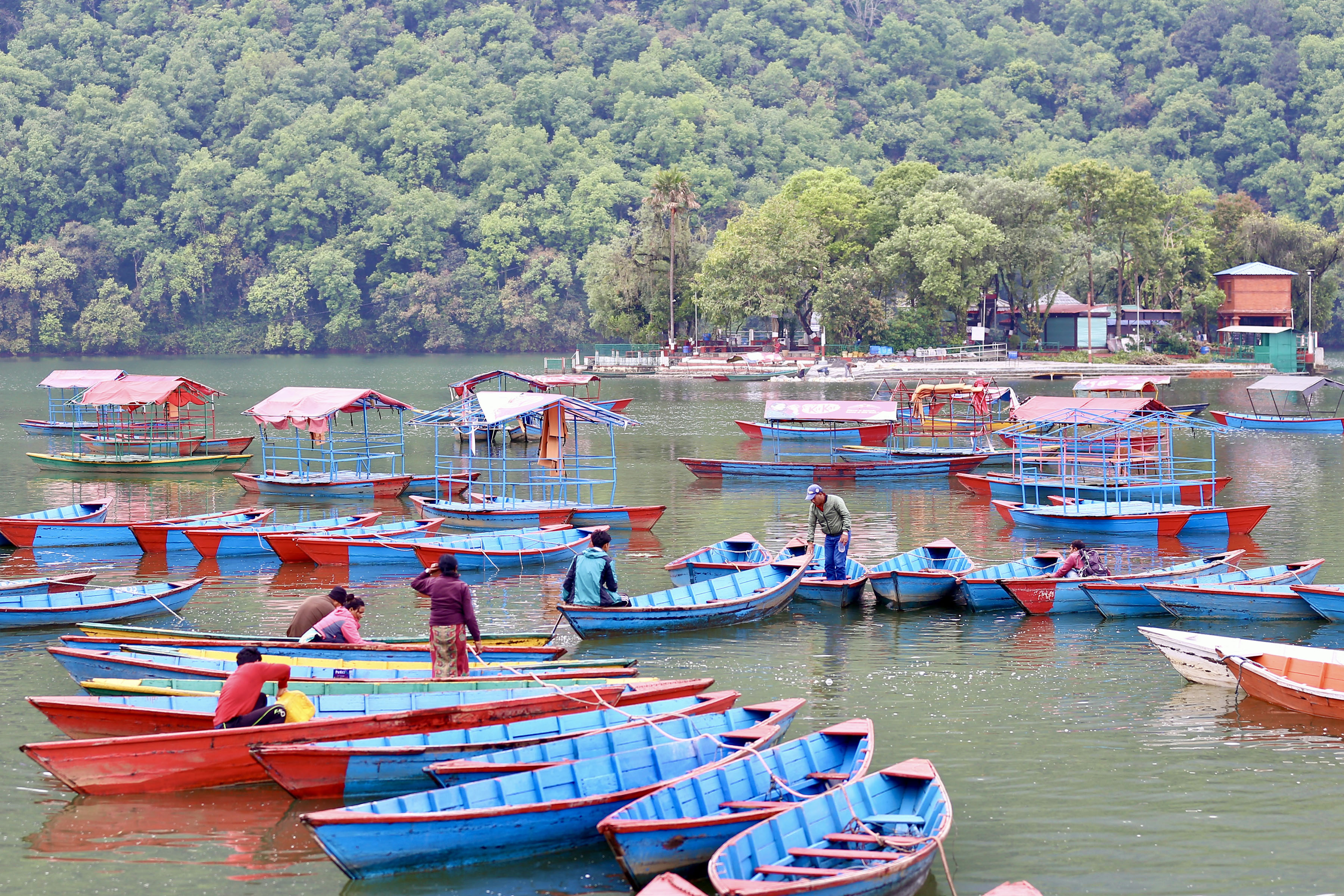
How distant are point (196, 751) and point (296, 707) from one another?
3.95 ft

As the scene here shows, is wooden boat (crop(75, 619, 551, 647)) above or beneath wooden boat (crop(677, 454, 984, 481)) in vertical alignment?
beneath

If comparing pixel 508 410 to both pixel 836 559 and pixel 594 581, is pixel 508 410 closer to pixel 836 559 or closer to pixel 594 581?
pixel 836 559

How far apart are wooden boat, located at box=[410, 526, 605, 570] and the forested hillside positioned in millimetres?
85911

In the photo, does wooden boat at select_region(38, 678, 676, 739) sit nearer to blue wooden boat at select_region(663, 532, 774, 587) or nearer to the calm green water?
the calm green water

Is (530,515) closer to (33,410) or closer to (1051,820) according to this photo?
(1051,820)

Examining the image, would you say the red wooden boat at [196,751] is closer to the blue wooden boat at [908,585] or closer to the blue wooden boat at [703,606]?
the blue wooden boat at [703,606]

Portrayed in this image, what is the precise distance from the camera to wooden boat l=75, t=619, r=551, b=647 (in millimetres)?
19188

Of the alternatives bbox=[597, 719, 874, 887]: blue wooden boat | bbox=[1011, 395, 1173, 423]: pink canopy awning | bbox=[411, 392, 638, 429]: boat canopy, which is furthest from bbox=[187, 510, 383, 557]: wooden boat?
bbox=[1011, 395, 1173, 423]: pink canopy awning

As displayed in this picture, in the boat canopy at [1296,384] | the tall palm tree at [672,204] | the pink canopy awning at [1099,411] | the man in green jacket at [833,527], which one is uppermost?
the tall palm tree at [672,204]

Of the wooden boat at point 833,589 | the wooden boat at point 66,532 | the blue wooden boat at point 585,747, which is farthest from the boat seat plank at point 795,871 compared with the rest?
the wooden boat at point 66,532

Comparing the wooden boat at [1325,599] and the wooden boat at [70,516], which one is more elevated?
the wooden boat at [70,516]

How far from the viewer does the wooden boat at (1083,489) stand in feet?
119

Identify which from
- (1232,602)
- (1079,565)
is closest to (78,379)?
(1079,565)

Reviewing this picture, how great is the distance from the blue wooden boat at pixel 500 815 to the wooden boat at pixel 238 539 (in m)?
17.6
